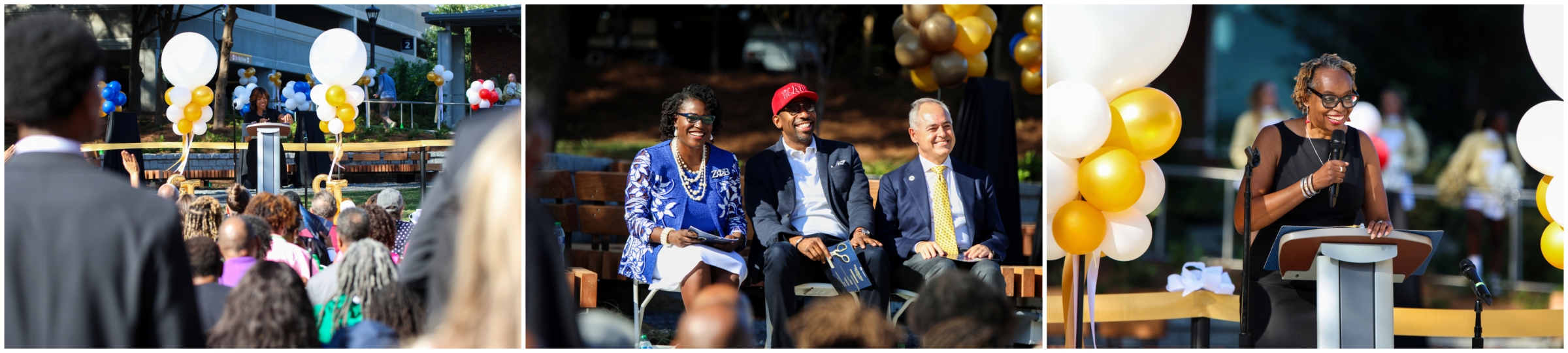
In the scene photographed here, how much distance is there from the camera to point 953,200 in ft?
13.0

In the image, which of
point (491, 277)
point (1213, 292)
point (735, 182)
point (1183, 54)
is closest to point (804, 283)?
point (735, 182)

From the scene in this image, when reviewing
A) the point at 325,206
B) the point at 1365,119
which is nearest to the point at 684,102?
the point at 325,206

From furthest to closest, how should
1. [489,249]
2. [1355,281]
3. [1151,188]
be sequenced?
[1151,188]
[1355,281]
[489,249]

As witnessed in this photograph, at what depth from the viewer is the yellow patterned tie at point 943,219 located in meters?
3.84

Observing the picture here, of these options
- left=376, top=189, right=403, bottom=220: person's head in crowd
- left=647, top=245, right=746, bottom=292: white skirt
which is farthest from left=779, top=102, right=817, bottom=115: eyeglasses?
left=376, top=189, right=403, bottom=220: person's head in crowd

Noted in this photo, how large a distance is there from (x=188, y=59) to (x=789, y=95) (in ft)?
7.71

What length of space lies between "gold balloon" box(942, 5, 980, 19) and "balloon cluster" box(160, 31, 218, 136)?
3333 millimetres

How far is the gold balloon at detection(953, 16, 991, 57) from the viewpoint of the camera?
5113mm

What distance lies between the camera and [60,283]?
206 cm

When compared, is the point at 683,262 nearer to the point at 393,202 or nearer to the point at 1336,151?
the point at 393,202

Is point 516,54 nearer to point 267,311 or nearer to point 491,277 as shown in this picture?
point 267,311

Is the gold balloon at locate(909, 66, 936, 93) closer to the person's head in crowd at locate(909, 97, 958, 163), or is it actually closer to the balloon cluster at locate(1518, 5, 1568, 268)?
the person's head in crowd at locate(909, 97, 958, 163)

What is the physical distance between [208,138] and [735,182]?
7.00 feet

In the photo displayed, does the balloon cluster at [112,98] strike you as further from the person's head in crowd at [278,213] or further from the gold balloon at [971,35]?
the gold balloon at [971,35]
